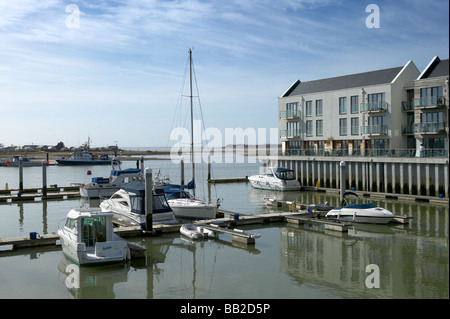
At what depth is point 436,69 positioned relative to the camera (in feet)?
156

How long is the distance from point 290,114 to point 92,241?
1778 inches

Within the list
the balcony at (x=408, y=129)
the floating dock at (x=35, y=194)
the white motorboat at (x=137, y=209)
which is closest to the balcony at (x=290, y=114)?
the balcony at (x=408, y=129)

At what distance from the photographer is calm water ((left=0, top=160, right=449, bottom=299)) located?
15797 mm

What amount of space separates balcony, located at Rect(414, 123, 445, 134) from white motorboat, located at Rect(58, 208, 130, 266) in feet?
119

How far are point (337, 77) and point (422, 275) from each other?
4485 cm

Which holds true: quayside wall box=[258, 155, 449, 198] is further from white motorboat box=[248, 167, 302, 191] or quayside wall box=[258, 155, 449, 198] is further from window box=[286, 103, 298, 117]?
window box=[286, 103, 298, 117]

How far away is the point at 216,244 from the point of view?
2317 cm

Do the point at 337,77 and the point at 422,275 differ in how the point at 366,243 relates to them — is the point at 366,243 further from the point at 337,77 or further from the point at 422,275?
the point at 337,77

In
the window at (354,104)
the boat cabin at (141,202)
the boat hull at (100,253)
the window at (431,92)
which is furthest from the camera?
the window at (354,104)

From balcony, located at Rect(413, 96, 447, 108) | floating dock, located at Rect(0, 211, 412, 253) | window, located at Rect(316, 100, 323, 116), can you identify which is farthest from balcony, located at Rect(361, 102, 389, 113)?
floating dock, located at Rect(0, 211, 412, 253)

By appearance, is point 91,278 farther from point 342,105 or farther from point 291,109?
point 291,109

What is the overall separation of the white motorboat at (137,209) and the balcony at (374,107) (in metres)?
30.9

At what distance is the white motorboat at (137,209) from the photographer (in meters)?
26.9

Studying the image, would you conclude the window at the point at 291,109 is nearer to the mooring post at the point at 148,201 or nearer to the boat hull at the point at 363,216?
the boat hull at the point at 363,216
